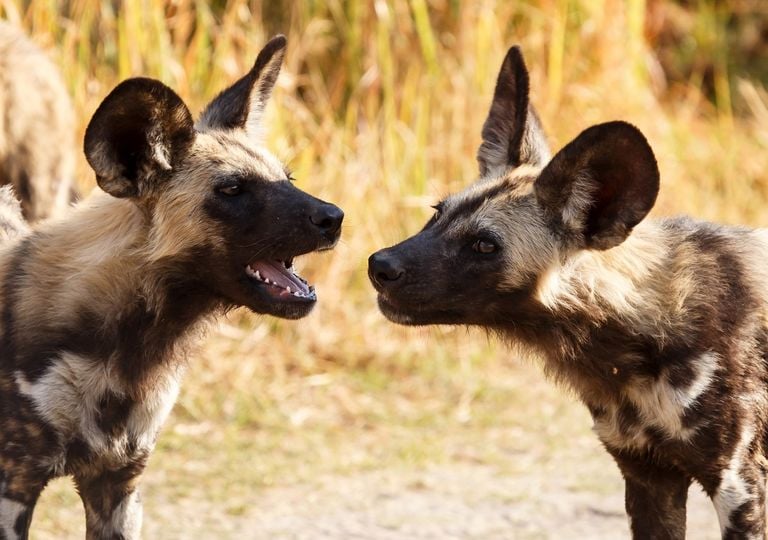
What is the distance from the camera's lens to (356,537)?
431 centimetres

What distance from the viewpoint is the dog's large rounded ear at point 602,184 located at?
127 inches

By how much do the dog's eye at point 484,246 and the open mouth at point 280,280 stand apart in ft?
1.44

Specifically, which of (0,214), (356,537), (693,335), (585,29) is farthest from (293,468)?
(585,29)

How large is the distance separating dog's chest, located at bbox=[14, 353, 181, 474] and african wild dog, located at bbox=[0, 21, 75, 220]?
189cm

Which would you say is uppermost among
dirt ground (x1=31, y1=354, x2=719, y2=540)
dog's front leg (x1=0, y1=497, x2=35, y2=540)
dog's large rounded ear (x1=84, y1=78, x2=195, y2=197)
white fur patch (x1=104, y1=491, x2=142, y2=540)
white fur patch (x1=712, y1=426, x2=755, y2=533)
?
dog's large rounded ear (x1=84, y1=78, x2=195, y2=197)

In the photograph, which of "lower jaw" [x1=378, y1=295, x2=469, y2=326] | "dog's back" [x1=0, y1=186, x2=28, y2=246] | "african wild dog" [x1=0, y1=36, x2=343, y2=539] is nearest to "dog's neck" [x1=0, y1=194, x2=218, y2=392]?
"african wild dog" [x1=0, y1=36, x2=343, y2=539]

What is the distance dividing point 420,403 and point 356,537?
1.49m

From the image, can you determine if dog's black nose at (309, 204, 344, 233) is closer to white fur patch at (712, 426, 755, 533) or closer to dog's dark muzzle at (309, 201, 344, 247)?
dog's dark muzzle at (309, 201, 344, 247)

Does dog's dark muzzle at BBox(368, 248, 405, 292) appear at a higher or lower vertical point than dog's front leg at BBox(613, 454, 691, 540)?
higher

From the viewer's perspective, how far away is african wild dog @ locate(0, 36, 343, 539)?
10.5 ft

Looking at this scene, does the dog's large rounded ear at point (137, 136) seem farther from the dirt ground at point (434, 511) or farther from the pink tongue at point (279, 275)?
the dirt ground at point (434, 511)

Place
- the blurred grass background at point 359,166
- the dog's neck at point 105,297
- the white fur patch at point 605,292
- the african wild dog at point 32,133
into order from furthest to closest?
the blurred grass background at point 359,166
the african wild dog at point 32,133
the white fur patch at point 605,292
the dog's neck at point 105,297

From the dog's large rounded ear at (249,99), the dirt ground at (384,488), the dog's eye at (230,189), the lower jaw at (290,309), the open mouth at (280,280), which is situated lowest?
the dirt ground at (384,488)

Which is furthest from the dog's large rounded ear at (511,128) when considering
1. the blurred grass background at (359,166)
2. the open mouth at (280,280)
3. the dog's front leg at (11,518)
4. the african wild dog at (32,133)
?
the african wild dog at (32,133)
